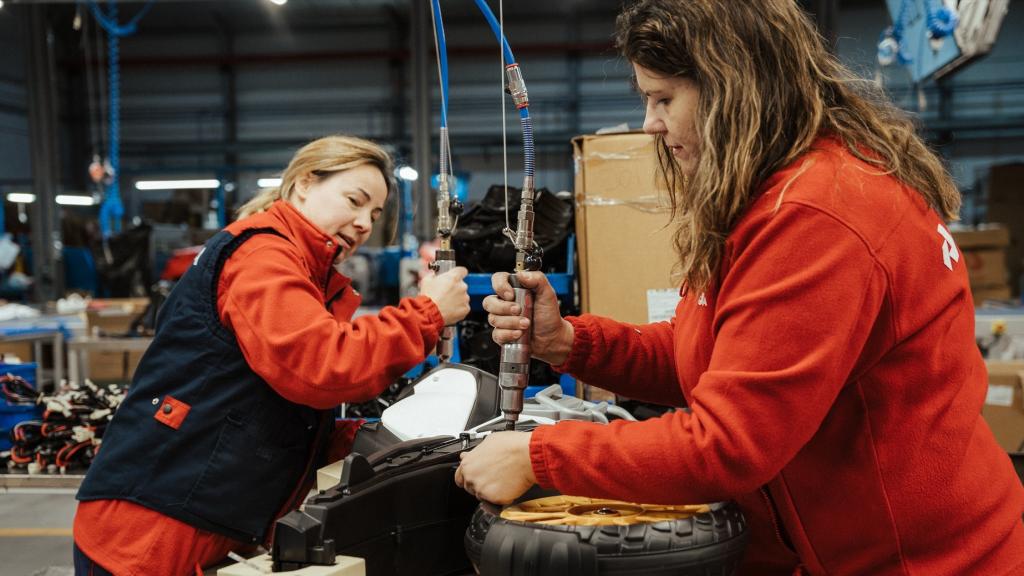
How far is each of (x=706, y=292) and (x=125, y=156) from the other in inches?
489

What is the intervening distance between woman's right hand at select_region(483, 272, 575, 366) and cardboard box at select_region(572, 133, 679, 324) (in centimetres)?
90

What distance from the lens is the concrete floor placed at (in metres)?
2.23

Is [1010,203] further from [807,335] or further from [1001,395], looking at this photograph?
[807,335]

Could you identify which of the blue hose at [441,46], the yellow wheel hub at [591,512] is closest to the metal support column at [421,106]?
the blue hose at [441,46]

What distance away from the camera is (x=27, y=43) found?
27.1 feet

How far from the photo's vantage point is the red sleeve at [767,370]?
74 centimetres

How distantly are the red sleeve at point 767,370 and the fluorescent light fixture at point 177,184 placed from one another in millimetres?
11250

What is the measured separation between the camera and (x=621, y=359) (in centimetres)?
119

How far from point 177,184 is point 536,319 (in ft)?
38.1

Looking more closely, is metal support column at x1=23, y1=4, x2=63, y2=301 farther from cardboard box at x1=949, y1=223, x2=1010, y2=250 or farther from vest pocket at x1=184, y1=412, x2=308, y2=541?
cardboard box at x1=949, y1=223, x2=1010, y2=250

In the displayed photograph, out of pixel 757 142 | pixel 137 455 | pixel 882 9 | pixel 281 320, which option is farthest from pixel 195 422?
pixel 882 9

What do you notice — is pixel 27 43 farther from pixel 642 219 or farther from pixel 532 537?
pixel 532 537

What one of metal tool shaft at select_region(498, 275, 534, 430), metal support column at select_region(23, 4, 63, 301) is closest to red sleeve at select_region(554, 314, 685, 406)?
metal tool shaft at select_region(498, 275, 534, 430)

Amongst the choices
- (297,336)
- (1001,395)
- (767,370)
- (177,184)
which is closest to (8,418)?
(297,336)
